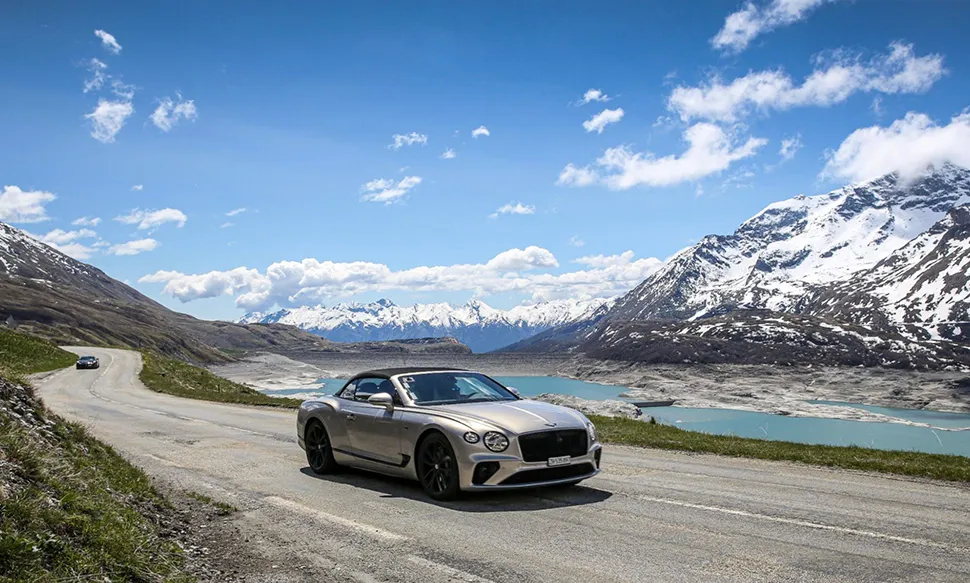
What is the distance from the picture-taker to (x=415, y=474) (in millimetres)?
10398

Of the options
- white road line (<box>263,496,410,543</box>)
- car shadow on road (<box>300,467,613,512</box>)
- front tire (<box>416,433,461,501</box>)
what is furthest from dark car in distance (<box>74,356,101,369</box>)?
front tire (<box>416,433,461,501</box>)

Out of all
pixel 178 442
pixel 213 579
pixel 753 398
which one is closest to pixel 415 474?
pixel 213 579

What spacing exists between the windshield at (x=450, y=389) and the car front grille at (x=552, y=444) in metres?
1.74

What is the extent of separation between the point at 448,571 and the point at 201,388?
49098 mm

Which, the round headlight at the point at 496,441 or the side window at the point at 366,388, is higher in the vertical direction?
the side window at the point at 366,388

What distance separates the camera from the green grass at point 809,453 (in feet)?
42.1

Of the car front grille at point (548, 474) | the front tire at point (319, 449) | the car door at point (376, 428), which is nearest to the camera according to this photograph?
the car front grille at point (548, 474)

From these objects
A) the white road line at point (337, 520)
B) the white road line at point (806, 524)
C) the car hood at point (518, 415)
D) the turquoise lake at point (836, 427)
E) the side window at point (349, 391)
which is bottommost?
the turquoise lake at point (836, 427)

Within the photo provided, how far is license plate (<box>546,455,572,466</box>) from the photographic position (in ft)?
31.9

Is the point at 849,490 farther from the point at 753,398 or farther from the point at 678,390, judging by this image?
the point at 678,390

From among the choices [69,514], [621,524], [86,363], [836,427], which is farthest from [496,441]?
[836,427]

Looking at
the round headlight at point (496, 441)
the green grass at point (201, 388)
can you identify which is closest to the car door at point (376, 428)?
the round headlight at point (496, 441)

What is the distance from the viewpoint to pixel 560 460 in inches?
386

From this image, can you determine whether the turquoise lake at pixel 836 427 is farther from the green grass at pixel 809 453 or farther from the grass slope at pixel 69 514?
the grass slope at pixel 69 514
